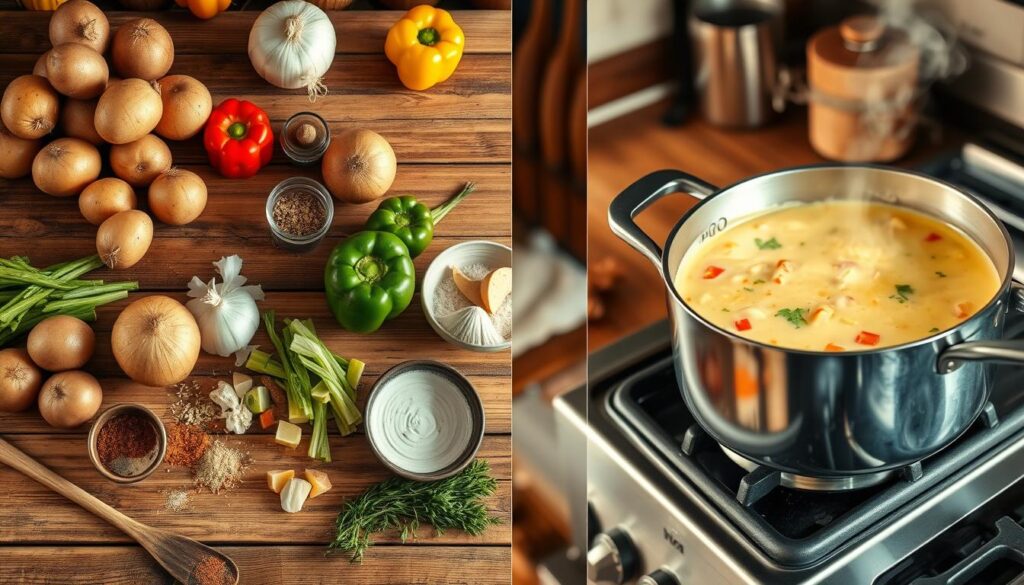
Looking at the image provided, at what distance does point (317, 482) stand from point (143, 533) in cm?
25

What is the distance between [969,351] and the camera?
965mm

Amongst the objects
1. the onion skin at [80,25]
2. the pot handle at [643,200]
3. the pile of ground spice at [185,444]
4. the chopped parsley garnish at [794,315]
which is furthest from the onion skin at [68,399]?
the chopped parsley garnish at [794,315]

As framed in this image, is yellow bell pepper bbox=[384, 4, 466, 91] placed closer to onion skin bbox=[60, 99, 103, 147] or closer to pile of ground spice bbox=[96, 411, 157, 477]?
onion skin bbox=[60, 99, 103, 147]

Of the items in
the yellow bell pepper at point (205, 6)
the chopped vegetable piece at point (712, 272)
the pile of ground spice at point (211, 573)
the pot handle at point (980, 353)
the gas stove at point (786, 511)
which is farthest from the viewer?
the yellow bell pepper at point (205, 6)

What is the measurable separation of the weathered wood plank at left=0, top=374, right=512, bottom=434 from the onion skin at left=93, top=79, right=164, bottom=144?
40cm

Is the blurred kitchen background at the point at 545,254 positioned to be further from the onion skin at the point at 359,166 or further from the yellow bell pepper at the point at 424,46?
the onion skin at the point at 359,166

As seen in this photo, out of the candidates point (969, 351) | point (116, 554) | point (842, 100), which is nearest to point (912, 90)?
point (842, 100)

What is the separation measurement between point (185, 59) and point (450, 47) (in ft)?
1.54

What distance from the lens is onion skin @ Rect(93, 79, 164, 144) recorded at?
1753 millimetres

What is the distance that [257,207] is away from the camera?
72.2 inches

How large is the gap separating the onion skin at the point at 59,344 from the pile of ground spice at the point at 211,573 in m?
0.38

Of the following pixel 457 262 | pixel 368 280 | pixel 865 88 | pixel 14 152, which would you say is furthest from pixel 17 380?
pixel 865 88

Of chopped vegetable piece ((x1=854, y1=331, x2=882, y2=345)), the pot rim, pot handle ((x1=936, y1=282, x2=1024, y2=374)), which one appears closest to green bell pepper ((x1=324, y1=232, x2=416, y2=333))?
the pot rim

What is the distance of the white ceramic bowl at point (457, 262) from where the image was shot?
1698 mm
